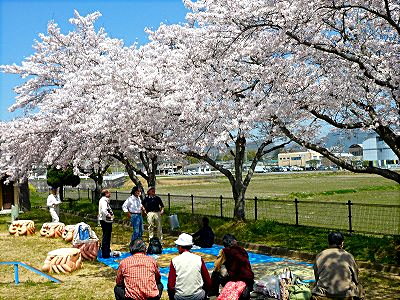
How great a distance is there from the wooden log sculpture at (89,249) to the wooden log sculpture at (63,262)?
911 millimetres

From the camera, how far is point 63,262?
11.1 m

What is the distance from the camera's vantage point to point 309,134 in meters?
13.6

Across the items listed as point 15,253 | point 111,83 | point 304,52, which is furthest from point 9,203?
point 304,52

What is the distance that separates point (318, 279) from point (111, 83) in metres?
9.37

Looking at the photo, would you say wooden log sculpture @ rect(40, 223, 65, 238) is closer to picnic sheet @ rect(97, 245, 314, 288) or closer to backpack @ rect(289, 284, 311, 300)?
picnic sheet @ rect(97, 245, 314, 288)

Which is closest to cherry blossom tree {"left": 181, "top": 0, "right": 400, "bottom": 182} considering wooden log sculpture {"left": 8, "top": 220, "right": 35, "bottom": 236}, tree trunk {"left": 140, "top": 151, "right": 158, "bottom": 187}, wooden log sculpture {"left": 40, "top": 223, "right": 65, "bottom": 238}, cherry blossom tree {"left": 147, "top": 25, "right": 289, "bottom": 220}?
cherry blossom tree {"left": 147, "top": 25, "right": 289, "bottom": 220}

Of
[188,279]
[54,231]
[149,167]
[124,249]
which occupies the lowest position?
[124,249]

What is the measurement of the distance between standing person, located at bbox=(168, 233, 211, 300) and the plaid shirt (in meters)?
0.22

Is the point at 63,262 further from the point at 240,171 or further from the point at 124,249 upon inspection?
the point at 240,171

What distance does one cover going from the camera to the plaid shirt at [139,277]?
543cm

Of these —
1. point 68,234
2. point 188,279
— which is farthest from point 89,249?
point 188,279

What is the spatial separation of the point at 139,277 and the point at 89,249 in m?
7.31

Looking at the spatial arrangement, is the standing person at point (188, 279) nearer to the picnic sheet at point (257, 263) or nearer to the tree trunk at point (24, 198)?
the picnic sheet at point (257, 263)

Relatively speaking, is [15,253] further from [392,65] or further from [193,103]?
[392,65]
